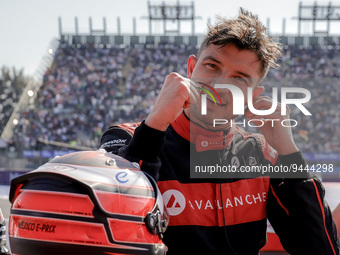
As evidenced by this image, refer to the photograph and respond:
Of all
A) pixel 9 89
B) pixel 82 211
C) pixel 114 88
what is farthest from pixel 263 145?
pixel 9 89

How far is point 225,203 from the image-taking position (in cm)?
140

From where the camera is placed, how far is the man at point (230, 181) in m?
1.33

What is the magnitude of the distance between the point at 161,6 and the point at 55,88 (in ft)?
36.9

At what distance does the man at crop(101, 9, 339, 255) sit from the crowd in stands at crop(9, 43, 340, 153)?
1301 cm

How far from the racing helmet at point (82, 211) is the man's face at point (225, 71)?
0.45 m

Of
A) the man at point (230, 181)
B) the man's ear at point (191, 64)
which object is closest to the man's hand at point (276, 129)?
the man at point (230, 181)

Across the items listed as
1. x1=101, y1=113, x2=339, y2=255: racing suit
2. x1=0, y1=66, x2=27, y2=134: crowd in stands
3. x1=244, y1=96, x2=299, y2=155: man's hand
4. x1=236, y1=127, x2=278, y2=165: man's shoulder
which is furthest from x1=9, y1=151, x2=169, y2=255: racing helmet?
x1=0, y1=66, x2=27, y2=134: crowd in stands

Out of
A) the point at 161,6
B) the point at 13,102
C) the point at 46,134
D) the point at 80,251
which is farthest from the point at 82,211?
Result: the point at 13,102

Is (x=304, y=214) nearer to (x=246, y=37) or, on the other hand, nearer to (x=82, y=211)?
(x=246, y=37)

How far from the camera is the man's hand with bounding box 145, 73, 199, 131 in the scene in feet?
3.49

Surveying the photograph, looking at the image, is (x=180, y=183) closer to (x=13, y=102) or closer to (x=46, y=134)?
(x=46, y=134)

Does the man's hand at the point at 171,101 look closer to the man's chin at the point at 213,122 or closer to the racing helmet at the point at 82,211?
the racing helmet at the point at 82,211

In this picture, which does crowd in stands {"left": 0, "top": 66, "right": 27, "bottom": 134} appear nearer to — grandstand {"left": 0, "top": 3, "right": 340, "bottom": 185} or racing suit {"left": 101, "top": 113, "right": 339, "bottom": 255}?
grandstand {"left": 0, "top": 3, "right": 340, "bottom": 185}

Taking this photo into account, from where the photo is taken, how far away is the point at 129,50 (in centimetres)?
2250
